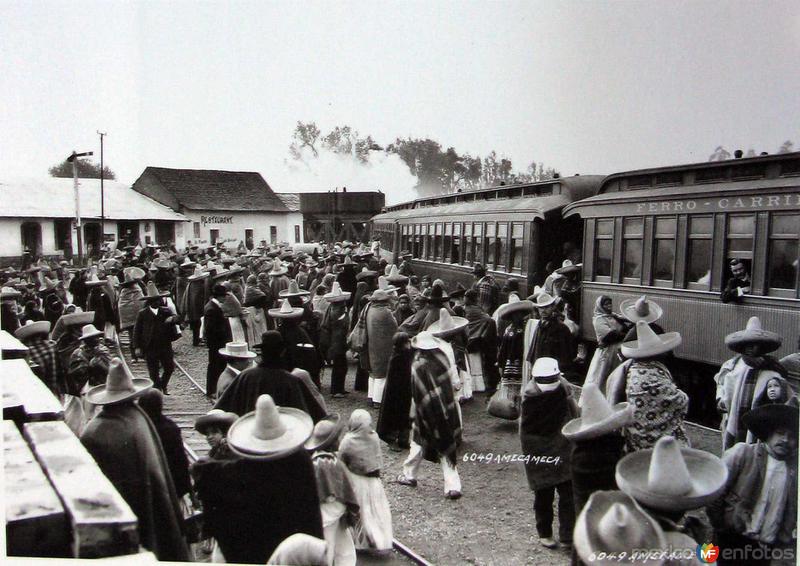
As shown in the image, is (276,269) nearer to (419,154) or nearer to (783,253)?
(419,154)

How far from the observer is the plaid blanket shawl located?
466cm

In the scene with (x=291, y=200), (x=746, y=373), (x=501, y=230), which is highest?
(x=291, y=200)

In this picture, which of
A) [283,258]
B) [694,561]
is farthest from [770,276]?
[283,258]

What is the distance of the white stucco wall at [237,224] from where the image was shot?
7.51 m

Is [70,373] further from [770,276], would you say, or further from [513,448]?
[770,276]

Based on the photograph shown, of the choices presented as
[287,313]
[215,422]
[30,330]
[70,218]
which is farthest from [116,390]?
[70,218]

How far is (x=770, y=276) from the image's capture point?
4340 millimetres

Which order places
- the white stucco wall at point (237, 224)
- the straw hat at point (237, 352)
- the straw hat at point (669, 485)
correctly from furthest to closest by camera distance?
the white stucco wall at point (237, 224) < the straw hat at point (237, 352) < the straw hat at point (669, 485)

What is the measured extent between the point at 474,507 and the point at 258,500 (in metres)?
1.95

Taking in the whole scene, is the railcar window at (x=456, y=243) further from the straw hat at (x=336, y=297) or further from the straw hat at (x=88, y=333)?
the straw hat at (x=88, y=333)

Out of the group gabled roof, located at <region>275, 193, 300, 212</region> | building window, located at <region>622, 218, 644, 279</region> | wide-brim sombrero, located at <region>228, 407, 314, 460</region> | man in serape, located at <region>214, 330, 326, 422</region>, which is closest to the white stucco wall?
gabled roof, located at <region>275, 193, 300, 212</region>

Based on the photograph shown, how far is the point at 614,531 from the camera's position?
91.3 inches

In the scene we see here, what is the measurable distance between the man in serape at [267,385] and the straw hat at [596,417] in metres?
1.67

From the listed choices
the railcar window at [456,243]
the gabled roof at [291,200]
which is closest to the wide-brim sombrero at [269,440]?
the gabled roof at [291,200]
